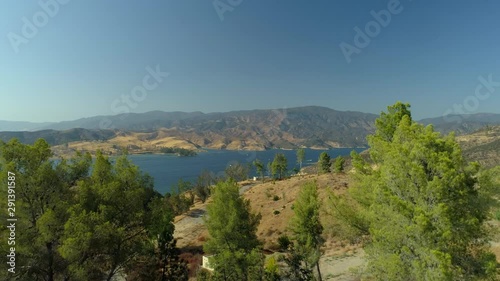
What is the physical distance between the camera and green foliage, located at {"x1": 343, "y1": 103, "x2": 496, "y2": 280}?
12016 mm

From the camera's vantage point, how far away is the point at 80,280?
1656 centimetres

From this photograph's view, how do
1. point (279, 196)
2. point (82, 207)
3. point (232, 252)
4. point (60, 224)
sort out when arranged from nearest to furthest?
point (60, 224) < point (82, 207) < point (232, 252) < point (279, 196)

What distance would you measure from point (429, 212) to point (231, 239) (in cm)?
1488

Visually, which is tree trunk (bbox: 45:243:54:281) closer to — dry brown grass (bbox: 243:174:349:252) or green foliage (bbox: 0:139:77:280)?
green foliage (bbox: 0:139:77:280)

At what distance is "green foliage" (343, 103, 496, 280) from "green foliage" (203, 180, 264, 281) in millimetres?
10282

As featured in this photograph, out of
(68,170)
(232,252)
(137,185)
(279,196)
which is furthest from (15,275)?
(279,196)

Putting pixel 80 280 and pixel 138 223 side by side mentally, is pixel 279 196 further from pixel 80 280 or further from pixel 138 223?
pixel 80 280

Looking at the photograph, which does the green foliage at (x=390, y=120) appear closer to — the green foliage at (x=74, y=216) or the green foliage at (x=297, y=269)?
the green foliage at (x=297, y=269)

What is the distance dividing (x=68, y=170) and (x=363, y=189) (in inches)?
717

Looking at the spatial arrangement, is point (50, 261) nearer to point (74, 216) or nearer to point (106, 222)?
point (74, 216)

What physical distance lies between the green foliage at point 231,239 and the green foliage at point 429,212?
1028 centimetres

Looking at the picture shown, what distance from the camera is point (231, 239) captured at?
2306 cm

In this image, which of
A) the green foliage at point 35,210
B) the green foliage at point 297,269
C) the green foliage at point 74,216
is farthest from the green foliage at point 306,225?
the green foliage at point 35,210

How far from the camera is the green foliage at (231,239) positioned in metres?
22.3
